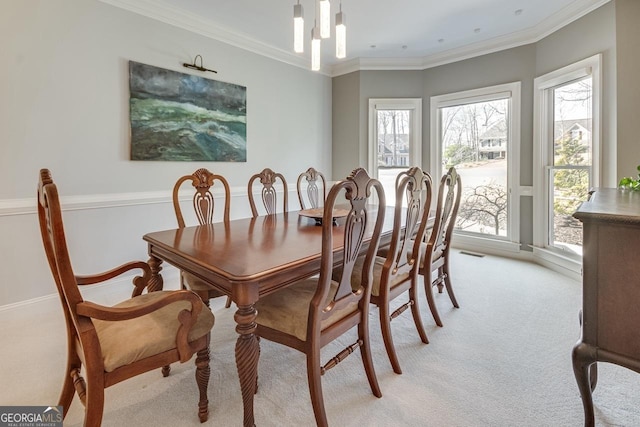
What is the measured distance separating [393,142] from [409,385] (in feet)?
12.7

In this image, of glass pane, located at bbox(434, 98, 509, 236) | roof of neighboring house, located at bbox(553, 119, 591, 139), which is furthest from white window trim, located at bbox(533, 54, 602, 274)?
glass pane, located at bbox(434, 98, 509, 236)

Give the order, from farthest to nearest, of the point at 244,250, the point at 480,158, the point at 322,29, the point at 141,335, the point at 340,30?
the point at 480,158
the point at 340,30
the point at 322,29
the point at 244,250
the point at 141,335

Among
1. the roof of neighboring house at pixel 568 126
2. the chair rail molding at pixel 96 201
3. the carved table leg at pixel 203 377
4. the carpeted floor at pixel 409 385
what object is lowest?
the carpeted floor at pixel 409 385

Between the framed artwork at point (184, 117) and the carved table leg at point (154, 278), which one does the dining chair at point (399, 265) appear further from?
the framed artwork at point (184, 117)

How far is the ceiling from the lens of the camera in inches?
126

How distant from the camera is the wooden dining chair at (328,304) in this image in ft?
4.51

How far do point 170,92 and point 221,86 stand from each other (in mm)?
646

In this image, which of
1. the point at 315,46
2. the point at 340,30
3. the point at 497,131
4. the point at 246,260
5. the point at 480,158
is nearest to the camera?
the point at 246,260

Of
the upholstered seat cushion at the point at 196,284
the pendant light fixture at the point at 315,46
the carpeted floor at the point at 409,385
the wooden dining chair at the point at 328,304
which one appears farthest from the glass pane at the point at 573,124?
the upholstered seat cushion at the point at 196,284

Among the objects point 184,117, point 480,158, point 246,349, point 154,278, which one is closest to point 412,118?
point 480,158

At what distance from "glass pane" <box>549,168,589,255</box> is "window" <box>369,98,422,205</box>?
1.78 metres

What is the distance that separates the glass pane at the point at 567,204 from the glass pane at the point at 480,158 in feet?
1.95

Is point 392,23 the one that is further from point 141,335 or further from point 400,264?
point 141,335

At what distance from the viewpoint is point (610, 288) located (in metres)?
1.14
